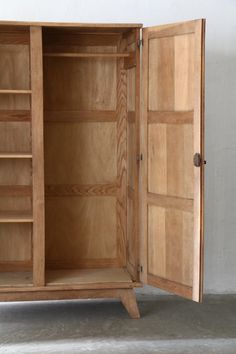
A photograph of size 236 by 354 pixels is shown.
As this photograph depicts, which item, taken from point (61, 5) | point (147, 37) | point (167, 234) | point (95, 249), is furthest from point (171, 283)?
Result: point (61, 5)

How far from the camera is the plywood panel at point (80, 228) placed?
5531 mm

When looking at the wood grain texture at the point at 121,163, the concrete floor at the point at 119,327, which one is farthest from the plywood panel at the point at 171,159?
the concrete floor at the point at 119,327

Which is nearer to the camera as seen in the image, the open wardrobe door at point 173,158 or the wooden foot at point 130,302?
the open wardrobe door at point 173,158

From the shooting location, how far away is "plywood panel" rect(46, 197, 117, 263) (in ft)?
18.1

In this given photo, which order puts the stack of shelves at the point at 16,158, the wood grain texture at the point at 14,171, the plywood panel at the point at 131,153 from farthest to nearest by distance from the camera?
the wood grain texture at the point at 14,171, the stack of shelves at the point at 16,158, the plywood panel at the point at 131,153

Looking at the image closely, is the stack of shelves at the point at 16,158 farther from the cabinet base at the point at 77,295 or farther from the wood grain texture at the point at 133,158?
the wood grain texture at the point at 133,158

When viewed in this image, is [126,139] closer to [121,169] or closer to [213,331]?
[121,169]

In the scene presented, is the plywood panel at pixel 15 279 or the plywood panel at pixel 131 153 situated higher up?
the plywood panel at pixel 131 153

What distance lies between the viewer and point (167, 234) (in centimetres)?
486

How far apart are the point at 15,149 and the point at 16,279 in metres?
1.08

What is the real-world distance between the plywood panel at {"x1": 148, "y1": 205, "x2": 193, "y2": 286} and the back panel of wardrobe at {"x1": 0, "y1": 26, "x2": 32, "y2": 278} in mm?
1096

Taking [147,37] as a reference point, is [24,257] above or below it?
below

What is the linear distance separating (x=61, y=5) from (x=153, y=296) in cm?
270

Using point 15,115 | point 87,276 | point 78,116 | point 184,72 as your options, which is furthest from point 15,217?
point 184,72
